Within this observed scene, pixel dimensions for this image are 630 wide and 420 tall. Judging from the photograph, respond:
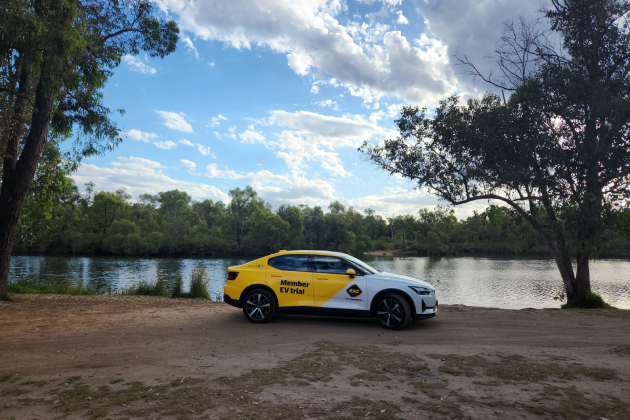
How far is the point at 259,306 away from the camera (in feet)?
28.0

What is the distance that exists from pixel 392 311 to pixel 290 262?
2386 mm

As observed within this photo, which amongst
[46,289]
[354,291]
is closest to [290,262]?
[354,291]

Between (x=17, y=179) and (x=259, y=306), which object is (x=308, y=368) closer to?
(x=259, y=306)

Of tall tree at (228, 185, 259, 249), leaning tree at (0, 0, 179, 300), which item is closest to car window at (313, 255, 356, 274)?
leaning tree at (0, 0, 179, 300)

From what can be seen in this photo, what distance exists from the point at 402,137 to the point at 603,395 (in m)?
12.2

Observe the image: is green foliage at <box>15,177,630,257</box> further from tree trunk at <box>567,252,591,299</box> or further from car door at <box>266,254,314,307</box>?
car door at <box>266,254,314,307</box>

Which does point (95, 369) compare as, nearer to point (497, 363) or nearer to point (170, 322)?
point (170, 322)

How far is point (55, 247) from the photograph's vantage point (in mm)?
67125

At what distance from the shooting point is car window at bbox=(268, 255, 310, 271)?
340 inches

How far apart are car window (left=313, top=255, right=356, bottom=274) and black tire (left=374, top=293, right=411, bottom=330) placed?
931mm

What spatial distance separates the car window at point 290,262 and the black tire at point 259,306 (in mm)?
617

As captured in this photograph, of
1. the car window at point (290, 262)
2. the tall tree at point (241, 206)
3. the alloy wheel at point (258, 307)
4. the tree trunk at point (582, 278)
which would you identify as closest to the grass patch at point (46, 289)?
the alloy wheel at point (258, 307)

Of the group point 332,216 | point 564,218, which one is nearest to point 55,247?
point 332,216

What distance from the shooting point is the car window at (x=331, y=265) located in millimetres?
8474
